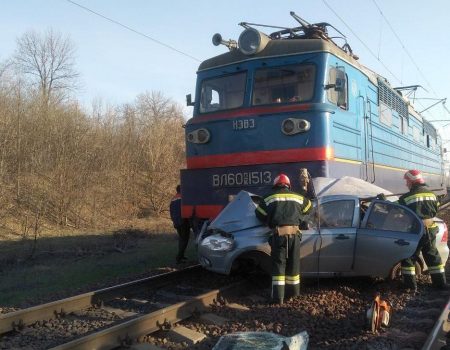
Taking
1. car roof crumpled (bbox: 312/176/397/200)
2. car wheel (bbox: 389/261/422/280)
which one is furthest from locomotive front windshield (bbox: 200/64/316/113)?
car wheel (bbox: 389/261/422/280)

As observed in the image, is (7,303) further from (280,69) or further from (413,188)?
(413,188)

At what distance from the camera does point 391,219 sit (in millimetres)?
6879

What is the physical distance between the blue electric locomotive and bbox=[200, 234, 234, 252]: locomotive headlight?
1.30 m

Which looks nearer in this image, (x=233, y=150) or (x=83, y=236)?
(x=233, y=150)

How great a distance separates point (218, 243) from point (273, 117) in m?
2.37

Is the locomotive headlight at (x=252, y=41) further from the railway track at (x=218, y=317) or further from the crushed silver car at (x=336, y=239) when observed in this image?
the railway track at (x=218, y=317)

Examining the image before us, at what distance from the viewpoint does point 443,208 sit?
22141 mm

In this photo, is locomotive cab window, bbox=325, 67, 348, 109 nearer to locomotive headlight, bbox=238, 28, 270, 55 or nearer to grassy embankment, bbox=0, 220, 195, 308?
locomotive headlight, bbox=238, 28, 270, 55

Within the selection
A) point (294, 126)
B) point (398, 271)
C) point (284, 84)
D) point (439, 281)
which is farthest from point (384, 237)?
point (284, 84)

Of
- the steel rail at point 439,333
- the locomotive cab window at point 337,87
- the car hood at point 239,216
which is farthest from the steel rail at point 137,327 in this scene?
the locomotive cab window at point 337,87

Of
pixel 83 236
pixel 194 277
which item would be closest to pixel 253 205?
pixel 194 277

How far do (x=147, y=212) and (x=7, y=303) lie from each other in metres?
14.9

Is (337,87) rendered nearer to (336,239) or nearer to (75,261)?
(336,239)

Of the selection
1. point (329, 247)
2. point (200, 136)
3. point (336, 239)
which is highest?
point (200, 136)
